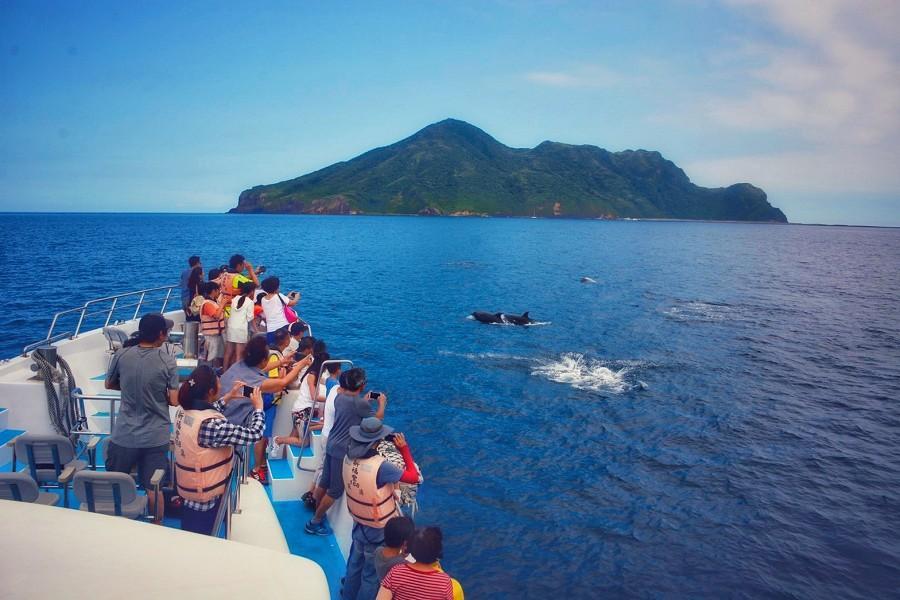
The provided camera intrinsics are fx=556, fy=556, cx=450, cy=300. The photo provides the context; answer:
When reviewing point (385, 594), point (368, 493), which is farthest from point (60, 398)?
point (385, 594)

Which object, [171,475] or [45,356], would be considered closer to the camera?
[171,475]

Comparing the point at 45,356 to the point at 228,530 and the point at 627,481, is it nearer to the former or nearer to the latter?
the point at 228,530

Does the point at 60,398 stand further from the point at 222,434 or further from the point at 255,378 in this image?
the point at 222,434

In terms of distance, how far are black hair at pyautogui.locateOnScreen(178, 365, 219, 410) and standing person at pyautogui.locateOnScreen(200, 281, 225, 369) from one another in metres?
6.53

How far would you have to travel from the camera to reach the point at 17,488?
17.3 feet

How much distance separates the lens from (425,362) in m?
27.5

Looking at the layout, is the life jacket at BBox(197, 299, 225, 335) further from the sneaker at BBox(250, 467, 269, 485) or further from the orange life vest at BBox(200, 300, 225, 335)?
the sneaker at BBox(250, 467, 269, 485)

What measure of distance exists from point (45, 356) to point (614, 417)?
57.9ft

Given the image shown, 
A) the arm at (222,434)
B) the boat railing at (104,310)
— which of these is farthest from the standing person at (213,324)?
the arm at (222,434)

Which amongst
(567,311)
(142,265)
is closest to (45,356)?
(567,311)

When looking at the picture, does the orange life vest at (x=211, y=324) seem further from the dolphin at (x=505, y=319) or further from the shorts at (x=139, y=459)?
the dolphin at (x=505, y=319)

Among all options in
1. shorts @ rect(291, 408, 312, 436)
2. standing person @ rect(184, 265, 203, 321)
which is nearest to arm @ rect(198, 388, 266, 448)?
shorts @ rect(291, 408, 312, 436)

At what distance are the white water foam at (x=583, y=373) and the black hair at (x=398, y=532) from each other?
19438 millimetres

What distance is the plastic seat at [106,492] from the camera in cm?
541
